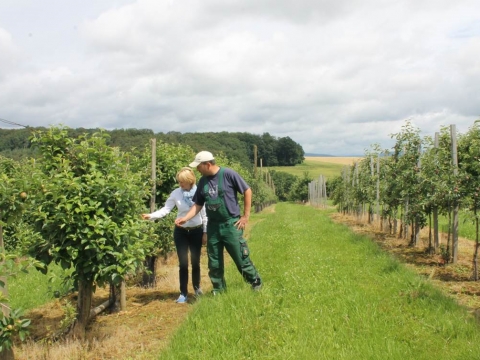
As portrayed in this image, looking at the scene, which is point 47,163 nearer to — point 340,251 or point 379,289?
point 379,289

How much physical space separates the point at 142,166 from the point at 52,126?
12.0 feet

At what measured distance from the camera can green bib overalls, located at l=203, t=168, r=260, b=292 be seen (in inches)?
235

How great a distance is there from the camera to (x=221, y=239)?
608 cm

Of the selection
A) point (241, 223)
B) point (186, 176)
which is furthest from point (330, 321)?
point (186, 176)

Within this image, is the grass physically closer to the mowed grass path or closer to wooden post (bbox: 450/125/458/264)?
the mowed grass path

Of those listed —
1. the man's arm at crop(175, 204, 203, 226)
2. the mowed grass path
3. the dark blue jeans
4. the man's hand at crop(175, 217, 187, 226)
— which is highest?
the man's arm at crop(175, 204, 203, 226)

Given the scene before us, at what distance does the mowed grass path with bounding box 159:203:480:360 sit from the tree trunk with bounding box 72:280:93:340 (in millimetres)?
1195

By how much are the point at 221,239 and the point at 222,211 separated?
16.7 inches

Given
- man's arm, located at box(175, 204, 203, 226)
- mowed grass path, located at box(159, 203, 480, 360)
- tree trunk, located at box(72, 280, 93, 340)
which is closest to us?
mowed grass path, located at box(159, 203, 480, 360)

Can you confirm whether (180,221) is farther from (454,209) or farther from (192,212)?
(454,209)

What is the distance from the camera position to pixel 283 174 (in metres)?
90.1

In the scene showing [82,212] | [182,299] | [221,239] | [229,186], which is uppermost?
[229,186]

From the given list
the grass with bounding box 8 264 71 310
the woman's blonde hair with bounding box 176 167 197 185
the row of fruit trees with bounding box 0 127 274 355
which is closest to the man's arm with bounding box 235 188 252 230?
the woman's blonde hair with bounding box 176 167 197 185

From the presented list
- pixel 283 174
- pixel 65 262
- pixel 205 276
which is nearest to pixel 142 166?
pixel 205 276
